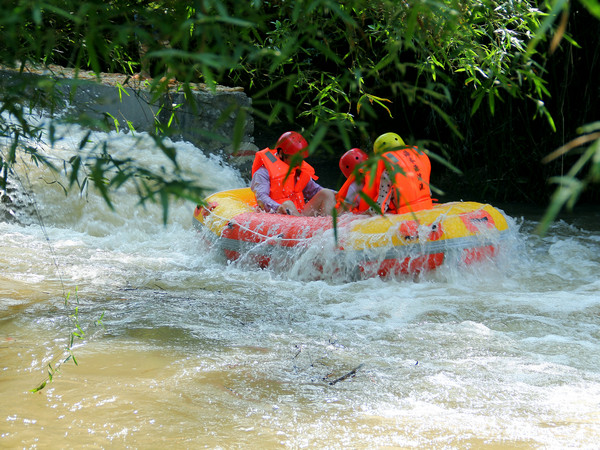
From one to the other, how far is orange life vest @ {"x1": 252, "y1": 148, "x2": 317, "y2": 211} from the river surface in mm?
853

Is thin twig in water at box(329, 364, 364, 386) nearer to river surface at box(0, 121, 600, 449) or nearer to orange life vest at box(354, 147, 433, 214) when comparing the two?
river surface at box(0, 121, 600, 449)


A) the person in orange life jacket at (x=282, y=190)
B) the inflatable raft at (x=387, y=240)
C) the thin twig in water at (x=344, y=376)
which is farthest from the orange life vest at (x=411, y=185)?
the thin twig in water at (x=344, y=376)

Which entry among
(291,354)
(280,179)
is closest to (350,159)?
(280,179)

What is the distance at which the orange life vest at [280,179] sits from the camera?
19.4 ft

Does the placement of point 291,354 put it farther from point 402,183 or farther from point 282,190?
point 282,190

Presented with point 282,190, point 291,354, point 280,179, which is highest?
point 280,179

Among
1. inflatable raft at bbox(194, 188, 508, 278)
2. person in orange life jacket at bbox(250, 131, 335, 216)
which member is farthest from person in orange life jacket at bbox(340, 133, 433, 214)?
person in orange life jacket at bbox(250, 131, 335, 216)

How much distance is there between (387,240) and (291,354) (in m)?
1.95

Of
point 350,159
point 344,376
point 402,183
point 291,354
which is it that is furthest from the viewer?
point 350,159

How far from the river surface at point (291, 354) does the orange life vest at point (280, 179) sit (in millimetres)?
853

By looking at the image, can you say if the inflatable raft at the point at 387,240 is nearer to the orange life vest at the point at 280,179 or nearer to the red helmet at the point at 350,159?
the red helmet at the point at 350,159

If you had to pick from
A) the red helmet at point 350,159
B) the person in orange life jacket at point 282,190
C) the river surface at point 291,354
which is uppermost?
the red helmet at point 350,159

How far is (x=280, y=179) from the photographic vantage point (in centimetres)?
594

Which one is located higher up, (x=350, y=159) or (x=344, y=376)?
(x=350, y=159)
